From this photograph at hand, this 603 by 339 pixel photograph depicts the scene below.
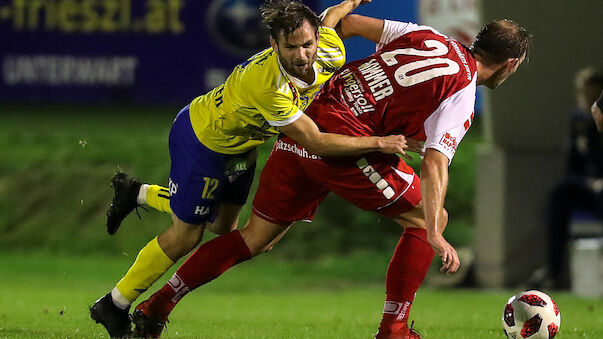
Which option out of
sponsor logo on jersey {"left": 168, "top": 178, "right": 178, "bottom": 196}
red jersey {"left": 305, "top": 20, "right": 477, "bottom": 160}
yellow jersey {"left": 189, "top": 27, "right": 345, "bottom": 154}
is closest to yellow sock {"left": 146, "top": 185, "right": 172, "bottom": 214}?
sponsor logo on jersey {"left": 168, "top": 178, "right": 178, "bottom": 196}

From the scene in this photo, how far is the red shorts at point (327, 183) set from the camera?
19.3ft

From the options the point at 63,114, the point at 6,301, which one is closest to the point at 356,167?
the point at 6,301

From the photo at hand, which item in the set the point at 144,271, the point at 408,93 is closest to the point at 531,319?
the point at 408,93

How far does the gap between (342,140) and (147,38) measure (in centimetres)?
995

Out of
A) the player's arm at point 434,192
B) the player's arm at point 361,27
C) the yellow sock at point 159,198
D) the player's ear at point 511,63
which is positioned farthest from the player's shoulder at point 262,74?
the yellow sock at point 159,198

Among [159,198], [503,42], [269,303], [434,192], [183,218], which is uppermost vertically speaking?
[503,42]

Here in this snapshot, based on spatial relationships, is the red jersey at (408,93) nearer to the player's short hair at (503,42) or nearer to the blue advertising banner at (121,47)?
the player's short hair at (503,42)

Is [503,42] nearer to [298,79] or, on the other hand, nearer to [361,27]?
[361,27]

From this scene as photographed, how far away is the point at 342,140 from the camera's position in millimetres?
5730

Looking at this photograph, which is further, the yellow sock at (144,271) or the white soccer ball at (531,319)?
the yellow sock at (144,271)

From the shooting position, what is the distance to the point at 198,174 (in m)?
6.23

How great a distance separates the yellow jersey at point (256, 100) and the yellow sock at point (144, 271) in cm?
66

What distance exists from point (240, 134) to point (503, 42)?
1.47m

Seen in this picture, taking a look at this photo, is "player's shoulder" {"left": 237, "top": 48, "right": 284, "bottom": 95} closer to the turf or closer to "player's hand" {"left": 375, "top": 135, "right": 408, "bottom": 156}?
"player's hand" {"left": 375, "top": 135, "right": 408, "bottom": 156}
